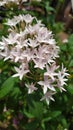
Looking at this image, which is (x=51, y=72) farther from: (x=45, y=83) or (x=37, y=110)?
(x=37, y=110)

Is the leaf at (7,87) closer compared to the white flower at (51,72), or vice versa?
the white flower at (51,72)

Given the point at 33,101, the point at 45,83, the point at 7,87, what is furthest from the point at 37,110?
the point at 45,83

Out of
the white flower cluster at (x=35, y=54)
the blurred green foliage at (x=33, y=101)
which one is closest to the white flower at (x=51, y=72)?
the white flower cluster at (x=35, y=54)

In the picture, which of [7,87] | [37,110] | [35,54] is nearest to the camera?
[35,54]

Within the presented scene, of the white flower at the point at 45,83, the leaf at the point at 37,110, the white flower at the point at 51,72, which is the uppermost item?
the leaf at the point at 37,110

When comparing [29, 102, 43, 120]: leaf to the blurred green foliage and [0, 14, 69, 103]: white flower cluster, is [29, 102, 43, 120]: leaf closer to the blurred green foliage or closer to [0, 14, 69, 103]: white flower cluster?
the blurred green foliage

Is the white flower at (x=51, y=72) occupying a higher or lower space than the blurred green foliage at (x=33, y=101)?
lower

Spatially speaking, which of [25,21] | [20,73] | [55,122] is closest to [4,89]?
[20,73]

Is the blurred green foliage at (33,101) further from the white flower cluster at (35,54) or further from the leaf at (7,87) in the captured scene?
the white flower cluster at (35,54)

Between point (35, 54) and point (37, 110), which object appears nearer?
point (35, 54)
